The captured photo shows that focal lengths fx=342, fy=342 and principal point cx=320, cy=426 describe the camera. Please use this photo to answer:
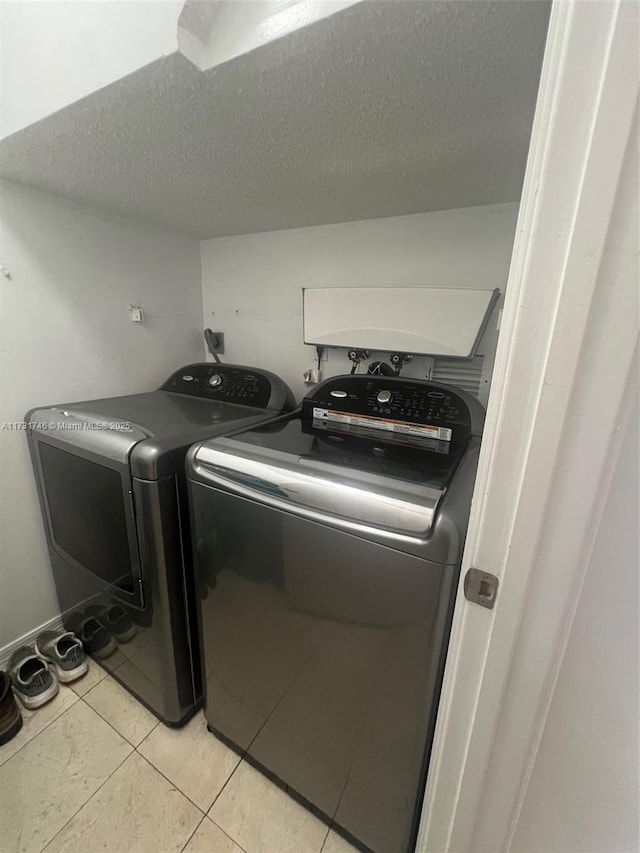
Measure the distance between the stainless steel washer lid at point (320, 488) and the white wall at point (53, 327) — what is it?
938mm

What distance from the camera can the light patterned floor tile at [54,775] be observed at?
40.0 inches

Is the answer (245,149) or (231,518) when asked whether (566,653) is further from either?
(245,149)

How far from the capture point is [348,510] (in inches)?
29.0

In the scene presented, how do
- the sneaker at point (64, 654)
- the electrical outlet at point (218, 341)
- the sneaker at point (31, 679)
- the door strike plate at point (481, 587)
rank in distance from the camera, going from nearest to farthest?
the door strike plate at point (481, 587) < the sneaker at point (31, 679) < the sneaker at point (64, 654) < the electrical outlet at point (218, 341)

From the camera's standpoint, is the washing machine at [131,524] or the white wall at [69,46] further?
the washing machine at [131,524]

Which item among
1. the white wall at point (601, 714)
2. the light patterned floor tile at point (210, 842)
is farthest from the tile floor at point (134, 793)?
the white wall at point (601, 714)

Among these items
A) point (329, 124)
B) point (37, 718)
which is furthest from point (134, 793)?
point (329, 124)

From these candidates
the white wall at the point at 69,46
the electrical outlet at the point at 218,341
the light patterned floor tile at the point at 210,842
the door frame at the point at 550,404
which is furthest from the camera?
the electrical outlet at the point at 218,341

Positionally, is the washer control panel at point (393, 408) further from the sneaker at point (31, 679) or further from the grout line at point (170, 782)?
the sneaker at point (31, 679)

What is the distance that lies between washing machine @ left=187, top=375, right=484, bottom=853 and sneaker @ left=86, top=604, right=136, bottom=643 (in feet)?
1.00

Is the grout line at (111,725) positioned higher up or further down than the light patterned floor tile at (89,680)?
higher up

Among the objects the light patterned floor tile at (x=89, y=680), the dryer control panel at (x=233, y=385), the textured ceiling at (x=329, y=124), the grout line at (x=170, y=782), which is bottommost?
the light patterned floor tile at (x=89, y=680)

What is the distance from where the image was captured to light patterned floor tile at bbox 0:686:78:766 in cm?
121

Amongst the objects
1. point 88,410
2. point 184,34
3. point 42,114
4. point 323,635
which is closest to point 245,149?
point 184,34
